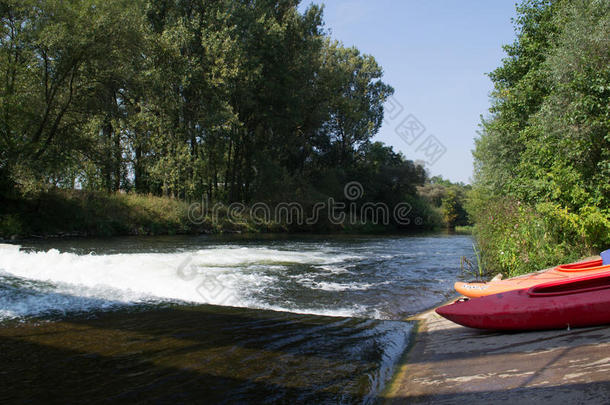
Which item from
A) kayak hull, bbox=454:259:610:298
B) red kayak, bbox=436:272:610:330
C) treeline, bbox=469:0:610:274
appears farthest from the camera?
treeline, bbox=469:0:610:274

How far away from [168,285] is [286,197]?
22017 millimetres

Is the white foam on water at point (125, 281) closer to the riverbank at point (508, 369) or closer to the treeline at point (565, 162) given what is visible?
the riverbank at point (508, 369)

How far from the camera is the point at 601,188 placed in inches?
316

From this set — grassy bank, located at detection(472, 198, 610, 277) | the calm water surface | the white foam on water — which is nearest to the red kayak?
the calm water surface

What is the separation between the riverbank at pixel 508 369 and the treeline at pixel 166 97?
17.6 m

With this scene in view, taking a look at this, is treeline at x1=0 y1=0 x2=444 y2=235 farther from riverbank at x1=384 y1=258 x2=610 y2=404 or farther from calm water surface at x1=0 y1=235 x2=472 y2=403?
riverbank at x1=384 y1=258 x2=610 y2=404

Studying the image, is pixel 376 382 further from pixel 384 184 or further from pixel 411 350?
pixel 384 184

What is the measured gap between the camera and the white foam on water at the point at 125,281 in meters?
6.16

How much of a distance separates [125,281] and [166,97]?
55.0 ft

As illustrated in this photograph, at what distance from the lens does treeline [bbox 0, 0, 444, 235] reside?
1681 cm

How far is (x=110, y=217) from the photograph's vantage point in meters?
19.9

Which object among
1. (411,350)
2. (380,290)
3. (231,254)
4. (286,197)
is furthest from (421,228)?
(411,350)

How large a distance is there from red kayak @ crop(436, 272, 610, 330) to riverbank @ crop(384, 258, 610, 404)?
0.10 m

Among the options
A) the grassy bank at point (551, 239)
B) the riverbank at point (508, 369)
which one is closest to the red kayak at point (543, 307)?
the riverbank at point (508, 369)
